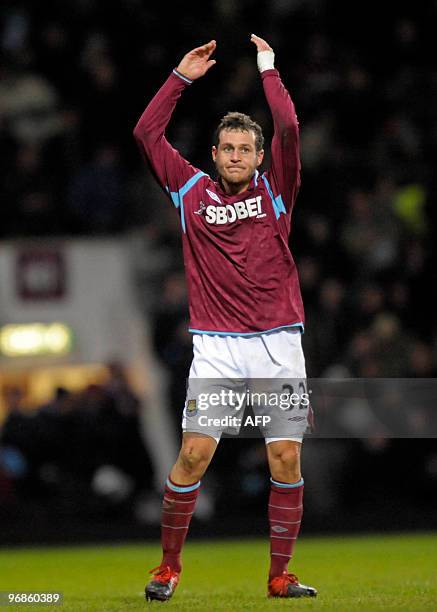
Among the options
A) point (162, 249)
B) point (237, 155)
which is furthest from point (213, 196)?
point (162, 249)

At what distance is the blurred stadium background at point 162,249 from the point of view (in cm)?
1356

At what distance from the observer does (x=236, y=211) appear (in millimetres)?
7430

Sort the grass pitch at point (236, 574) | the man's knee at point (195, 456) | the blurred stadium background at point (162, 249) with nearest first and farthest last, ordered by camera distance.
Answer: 1. the grass pitch at point (236, 574)
2. the man's knee at point (195, 456)
3. the blurred stadium background at point (162, 249)

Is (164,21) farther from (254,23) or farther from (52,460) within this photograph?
(52,460)

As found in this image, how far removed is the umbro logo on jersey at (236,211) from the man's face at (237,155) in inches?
4.5

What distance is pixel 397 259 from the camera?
48.9 feet

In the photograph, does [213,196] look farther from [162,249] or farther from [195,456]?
[162,249]

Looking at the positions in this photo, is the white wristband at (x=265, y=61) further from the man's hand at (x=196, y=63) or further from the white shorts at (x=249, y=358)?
the white shorts at (x=249, y=358)

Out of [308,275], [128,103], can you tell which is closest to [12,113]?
[128,103]

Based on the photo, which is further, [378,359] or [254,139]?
[378,359]

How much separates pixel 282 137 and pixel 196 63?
713mm

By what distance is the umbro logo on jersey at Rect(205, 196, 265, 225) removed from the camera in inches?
293

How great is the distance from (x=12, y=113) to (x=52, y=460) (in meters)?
4.50

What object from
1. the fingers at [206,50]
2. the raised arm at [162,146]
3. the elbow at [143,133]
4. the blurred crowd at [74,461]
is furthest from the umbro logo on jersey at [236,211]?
the blurred crowd at [74,461]
